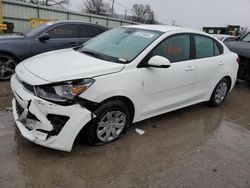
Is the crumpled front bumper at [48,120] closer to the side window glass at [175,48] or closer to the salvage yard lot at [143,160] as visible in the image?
the salvage yard lot at [143,160]

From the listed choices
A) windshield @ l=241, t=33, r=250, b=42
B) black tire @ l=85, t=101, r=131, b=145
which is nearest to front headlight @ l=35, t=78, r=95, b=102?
black tire @ l=85, t=101, r=131, b=145

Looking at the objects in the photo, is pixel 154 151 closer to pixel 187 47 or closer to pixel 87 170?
pixel 87 170

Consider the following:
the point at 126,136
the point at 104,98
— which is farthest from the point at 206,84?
the point at 104,98

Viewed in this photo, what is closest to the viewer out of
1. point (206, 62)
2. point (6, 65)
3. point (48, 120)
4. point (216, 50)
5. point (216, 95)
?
point (48, 120)

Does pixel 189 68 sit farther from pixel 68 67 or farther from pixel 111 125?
pixel 68 67

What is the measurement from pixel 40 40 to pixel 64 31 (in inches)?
30.5

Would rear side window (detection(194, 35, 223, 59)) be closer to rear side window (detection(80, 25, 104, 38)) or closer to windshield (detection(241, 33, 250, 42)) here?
rear side window (detection(80, 25, 104, 38))

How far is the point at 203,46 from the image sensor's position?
5.13 meters

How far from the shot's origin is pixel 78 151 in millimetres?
3584

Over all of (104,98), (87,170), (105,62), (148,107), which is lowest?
(87,170)

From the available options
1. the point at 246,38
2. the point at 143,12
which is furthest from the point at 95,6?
the point at 246,38

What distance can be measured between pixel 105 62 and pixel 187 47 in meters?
1.69

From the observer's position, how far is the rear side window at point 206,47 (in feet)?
16.3

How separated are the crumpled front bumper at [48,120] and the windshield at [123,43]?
109 centimetres
